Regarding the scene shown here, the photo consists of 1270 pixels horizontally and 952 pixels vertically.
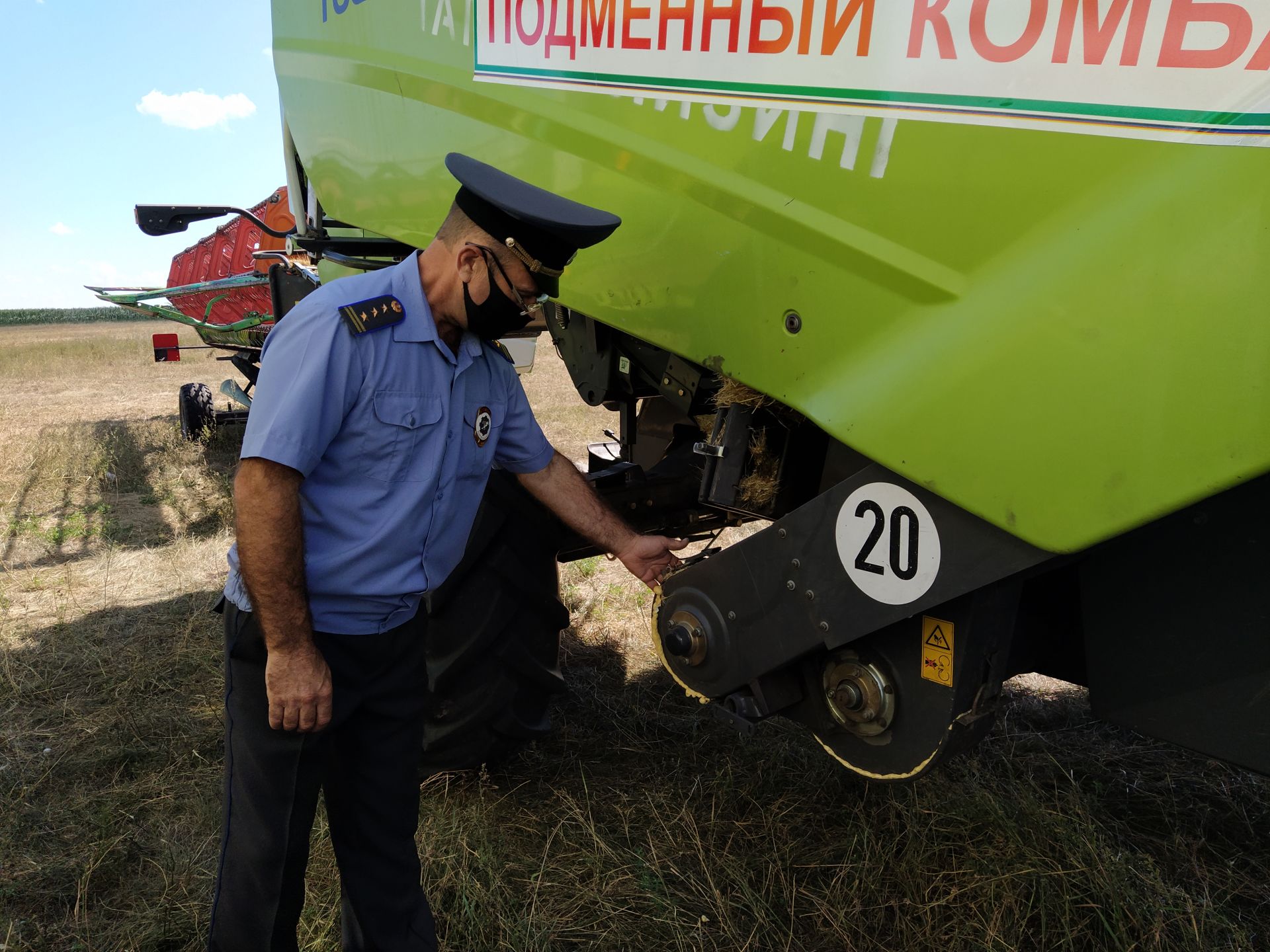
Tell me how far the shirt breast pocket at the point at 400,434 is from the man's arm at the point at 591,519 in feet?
1.51

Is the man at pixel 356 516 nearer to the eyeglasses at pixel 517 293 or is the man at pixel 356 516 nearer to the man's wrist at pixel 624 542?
the eyeglasses at pixel 517 293

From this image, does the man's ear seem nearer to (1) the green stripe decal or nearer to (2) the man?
(2) the man

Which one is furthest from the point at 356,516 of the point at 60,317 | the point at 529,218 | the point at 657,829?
the point at 60,317

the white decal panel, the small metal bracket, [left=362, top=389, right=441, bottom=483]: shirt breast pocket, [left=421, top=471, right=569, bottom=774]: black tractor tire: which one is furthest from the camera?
[left=421, top=471, right=569, bottom=774]: black tractor tire

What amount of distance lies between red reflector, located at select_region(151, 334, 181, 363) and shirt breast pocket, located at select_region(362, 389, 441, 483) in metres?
7.19

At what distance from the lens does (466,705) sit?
249cm

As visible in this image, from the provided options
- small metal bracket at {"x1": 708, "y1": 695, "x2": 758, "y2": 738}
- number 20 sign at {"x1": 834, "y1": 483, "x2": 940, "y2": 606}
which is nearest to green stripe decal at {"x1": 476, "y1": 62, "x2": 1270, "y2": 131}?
number 20 sign at {"x1": 834, "y1": 483, "x2": 940, "y2": 606}

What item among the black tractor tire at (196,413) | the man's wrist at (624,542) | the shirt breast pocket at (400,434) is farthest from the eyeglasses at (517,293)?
the black tractor tire at (196,413)

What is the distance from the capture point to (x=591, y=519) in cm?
208

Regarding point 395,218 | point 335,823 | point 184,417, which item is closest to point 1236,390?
point 335,823

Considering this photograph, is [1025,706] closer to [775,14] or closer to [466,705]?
[466,705]

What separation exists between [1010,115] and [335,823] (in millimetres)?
1719

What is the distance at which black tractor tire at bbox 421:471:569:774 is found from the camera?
2391mm

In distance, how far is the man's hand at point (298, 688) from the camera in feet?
5.00
